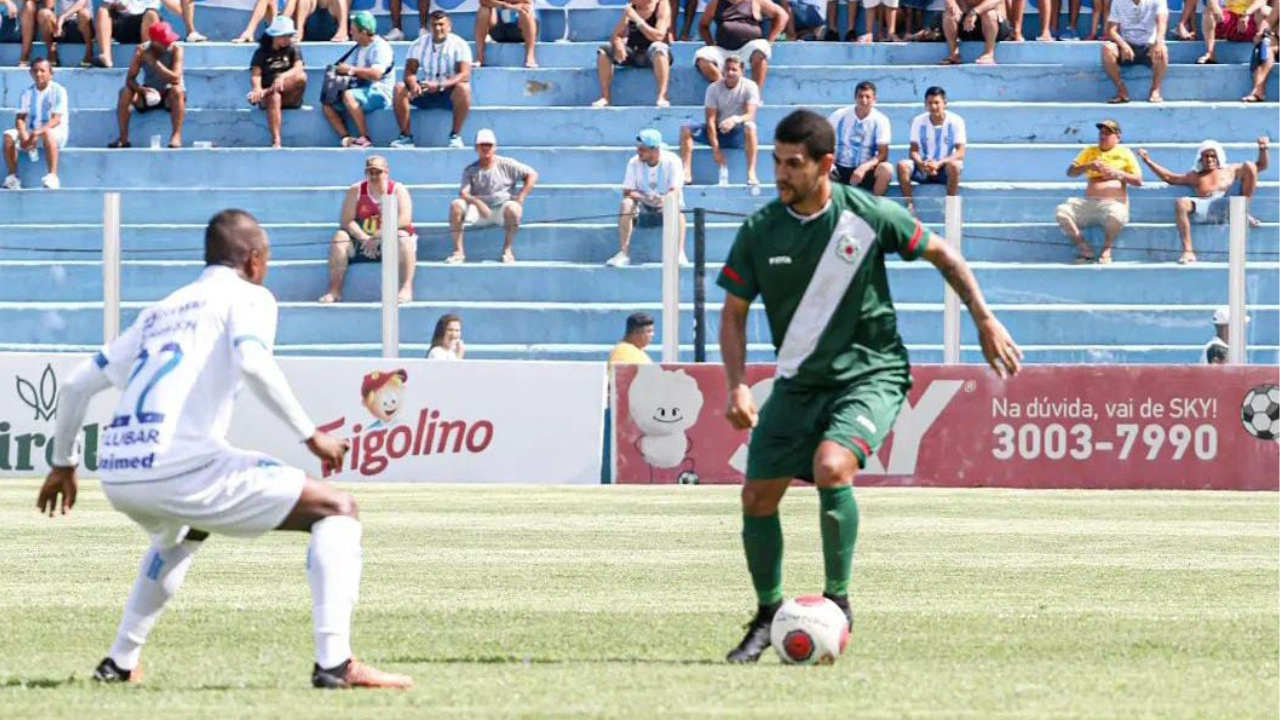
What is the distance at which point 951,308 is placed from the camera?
21656 millimetres

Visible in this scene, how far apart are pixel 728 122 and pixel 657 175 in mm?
2247

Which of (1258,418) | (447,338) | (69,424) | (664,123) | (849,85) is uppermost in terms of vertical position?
(849,85)

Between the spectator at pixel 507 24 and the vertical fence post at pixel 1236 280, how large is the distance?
10515mm

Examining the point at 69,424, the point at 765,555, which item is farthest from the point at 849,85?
the point at 69,424

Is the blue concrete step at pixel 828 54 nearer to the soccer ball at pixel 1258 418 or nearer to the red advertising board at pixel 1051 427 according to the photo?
the red advertising board at pixel 1051 427

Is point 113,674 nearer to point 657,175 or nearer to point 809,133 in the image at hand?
point 809,133

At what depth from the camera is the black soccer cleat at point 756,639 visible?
877cm

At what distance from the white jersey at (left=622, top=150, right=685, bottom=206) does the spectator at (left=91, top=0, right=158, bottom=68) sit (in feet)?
26.5

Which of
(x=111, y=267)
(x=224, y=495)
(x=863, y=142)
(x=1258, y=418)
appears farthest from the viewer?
(x=863, y=142)

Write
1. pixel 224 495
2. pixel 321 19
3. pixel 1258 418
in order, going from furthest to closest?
pixel 321 19 → pixel 1258 418 → pixel 224 495

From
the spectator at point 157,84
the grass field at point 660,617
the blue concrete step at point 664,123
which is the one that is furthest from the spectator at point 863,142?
the spectator at point 157,84

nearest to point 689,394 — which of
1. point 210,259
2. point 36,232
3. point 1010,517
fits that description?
point 1010,517

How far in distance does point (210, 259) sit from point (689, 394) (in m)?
14.2

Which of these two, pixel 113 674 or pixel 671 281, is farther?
pixel 671 281
